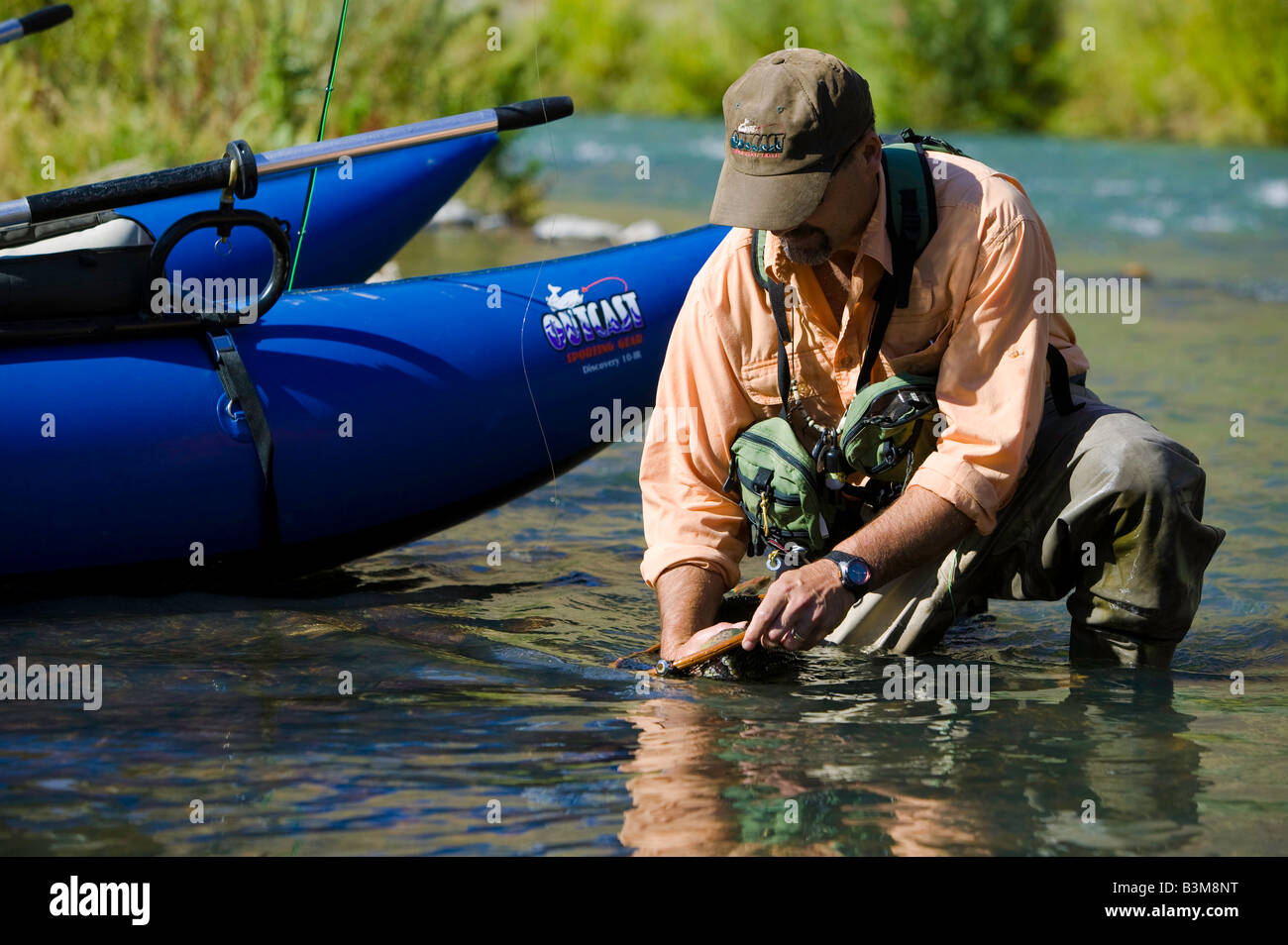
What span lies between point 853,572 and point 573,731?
23.5 inches

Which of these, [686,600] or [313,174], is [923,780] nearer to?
[686,600]

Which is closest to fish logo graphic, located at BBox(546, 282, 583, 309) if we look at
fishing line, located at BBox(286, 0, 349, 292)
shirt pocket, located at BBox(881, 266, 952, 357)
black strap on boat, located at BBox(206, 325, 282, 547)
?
fishing line, located at BBox(286, 0, 349, 292)

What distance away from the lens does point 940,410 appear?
3029 mm

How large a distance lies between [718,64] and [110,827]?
2889 cm

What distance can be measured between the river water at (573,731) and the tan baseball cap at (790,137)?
0.96 meters

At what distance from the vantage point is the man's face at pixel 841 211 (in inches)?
112

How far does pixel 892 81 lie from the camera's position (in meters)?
25.9

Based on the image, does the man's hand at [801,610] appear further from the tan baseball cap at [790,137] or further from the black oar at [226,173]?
the black oar at [226,173]

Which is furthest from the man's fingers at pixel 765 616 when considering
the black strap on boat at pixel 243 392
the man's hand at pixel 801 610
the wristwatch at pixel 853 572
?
the black strap on boat at pixel 243 392

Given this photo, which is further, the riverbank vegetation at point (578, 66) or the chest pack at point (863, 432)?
the riverbank vegetation at point (578, 66)

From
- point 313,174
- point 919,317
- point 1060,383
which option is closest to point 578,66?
point 313,174

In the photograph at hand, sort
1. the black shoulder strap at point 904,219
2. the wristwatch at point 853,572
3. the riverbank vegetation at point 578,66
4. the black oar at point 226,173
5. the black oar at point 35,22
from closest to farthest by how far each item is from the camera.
A: the wristwatch at point 853,572 → the black shoulder strap at point 904,219 → the black oar at point 226,173 → the black oar at point 35,22 → the riverbank vegetation at point 578,66
